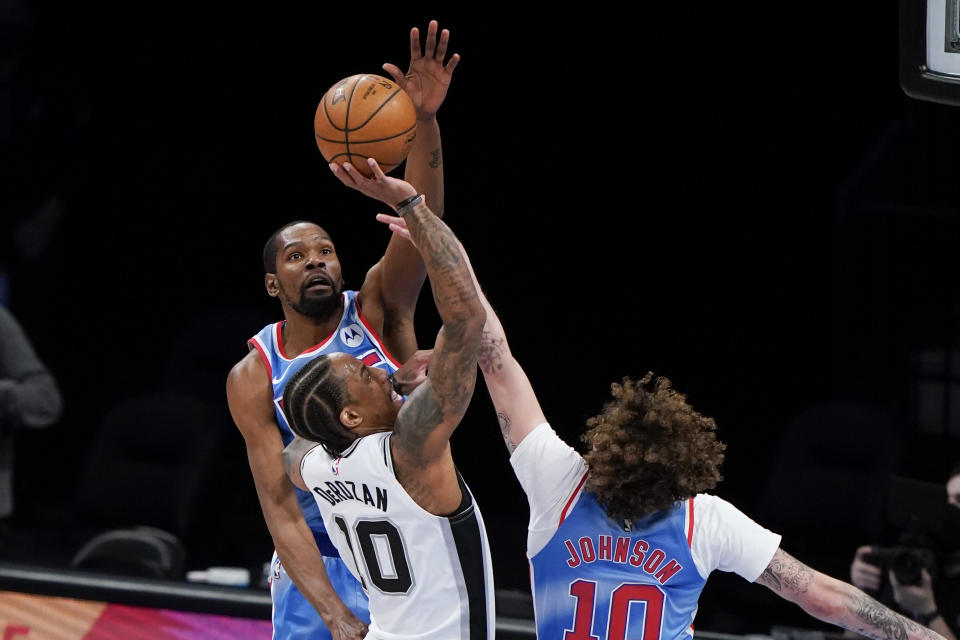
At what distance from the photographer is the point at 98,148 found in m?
8.46

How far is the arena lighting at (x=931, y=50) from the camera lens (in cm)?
316

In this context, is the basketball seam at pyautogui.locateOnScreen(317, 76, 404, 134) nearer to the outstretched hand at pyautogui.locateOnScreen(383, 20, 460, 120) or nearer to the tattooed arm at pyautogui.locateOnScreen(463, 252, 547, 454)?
the outstretched hand at pyautogui.locateOnScreen(383, 20, 460, 120)

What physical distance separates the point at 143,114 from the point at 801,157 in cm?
441

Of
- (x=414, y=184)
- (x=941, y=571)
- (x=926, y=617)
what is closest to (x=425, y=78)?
(x=414, y=184)

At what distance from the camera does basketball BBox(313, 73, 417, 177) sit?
2.96 metres

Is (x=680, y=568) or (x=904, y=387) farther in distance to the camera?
(x=904, y=387)

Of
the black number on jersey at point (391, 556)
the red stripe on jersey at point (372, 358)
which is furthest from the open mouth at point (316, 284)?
the black number on jersey at point (391, 556)

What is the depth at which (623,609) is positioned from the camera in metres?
2.67

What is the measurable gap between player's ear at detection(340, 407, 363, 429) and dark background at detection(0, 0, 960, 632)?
3.92 metres

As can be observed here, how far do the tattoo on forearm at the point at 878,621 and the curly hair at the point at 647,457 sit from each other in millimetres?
417

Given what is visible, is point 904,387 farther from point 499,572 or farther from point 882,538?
point 499,572

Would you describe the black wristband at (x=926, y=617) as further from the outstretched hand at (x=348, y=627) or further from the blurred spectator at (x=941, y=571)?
the outstretched hand at (x=348, y=627)

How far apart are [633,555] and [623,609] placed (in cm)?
12

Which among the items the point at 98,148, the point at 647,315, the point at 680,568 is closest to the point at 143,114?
the point at 98,148
